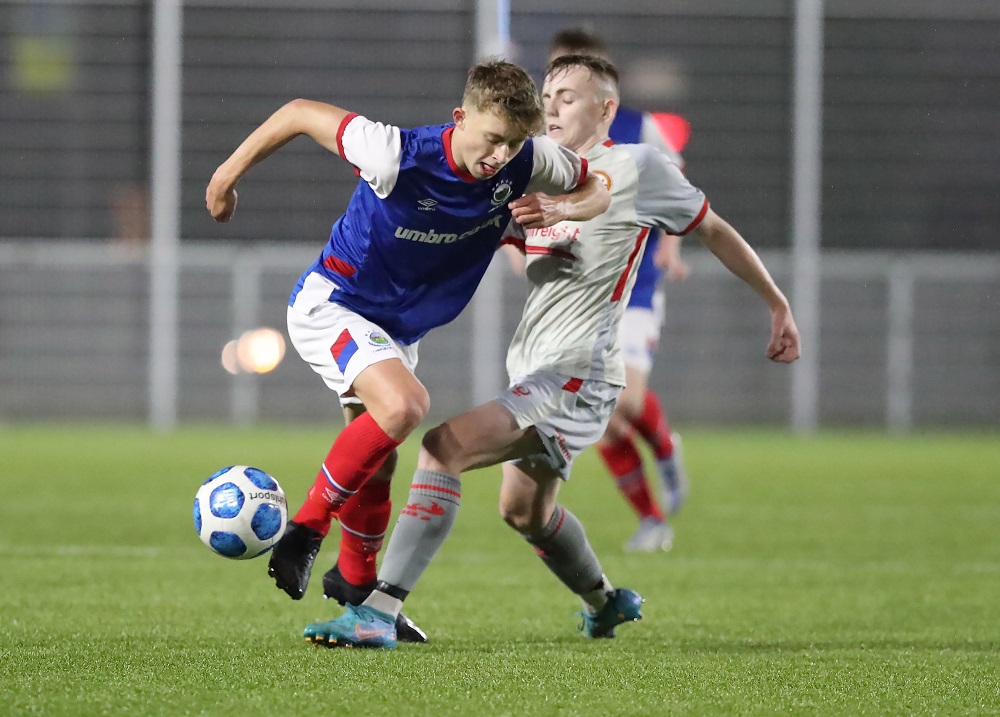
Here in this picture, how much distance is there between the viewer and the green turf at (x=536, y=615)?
328 centimetres

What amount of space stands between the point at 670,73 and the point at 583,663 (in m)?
13.1

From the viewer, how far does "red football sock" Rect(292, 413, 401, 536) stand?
3846 mm

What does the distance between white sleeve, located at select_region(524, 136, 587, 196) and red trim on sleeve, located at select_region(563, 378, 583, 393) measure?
1.68 ft

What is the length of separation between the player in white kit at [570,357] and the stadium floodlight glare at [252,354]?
10989 millimetres

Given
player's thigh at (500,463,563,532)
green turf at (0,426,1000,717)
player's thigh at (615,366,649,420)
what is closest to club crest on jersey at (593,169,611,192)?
player's thigh at (500,463,563,532)

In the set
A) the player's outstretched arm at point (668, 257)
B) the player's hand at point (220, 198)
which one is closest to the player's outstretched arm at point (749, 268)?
the player's hand at point (220, 198)

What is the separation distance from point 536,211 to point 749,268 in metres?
0.81

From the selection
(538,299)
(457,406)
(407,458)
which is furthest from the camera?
(457,406)

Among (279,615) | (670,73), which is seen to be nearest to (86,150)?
(670,73)

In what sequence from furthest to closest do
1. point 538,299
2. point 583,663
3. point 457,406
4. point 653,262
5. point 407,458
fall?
point 457,406
point 407,458
point 653,262
point 538,299
point 583,663

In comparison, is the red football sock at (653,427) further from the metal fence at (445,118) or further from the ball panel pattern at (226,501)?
the metal fence at (445,118)

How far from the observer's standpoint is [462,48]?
16156 mm

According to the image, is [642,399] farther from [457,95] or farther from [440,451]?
[457,95]

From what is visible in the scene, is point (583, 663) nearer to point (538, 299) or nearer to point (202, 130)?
point (538, 299)
